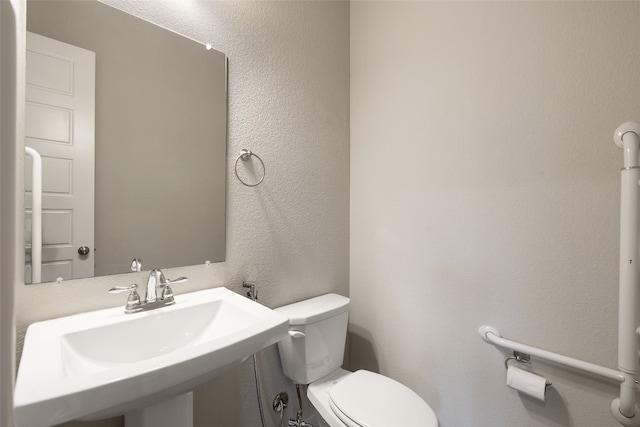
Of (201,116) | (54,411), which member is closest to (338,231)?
(201,116)

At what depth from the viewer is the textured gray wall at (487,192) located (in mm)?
994

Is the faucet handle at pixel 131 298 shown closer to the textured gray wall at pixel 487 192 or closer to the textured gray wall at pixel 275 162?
the textured gray wall at pixel 275 162

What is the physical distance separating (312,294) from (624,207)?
1.24 metres

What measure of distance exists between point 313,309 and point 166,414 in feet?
2.20

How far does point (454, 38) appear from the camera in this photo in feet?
4.29

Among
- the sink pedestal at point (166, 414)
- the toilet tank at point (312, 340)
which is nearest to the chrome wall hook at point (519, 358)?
the toilet tank at point (312, 340)

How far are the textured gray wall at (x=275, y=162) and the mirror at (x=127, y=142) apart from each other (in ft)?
0.21

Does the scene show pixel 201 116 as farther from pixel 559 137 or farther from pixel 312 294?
pixel 559 137

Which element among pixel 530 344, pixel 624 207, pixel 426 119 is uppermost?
pixel 426 119

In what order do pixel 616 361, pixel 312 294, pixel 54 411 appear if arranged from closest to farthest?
pixel 54 411 < pixel 616 361 < pixel 312 294

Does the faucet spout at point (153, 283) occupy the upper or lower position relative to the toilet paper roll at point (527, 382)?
upper

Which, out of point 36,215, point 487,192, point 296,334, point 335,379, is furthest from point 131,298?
point 487,192

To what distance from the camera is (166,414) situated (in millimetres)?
770

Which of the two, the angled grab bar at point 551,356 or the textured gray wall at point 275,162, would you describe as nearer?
the angled grab bar at point 551,356
